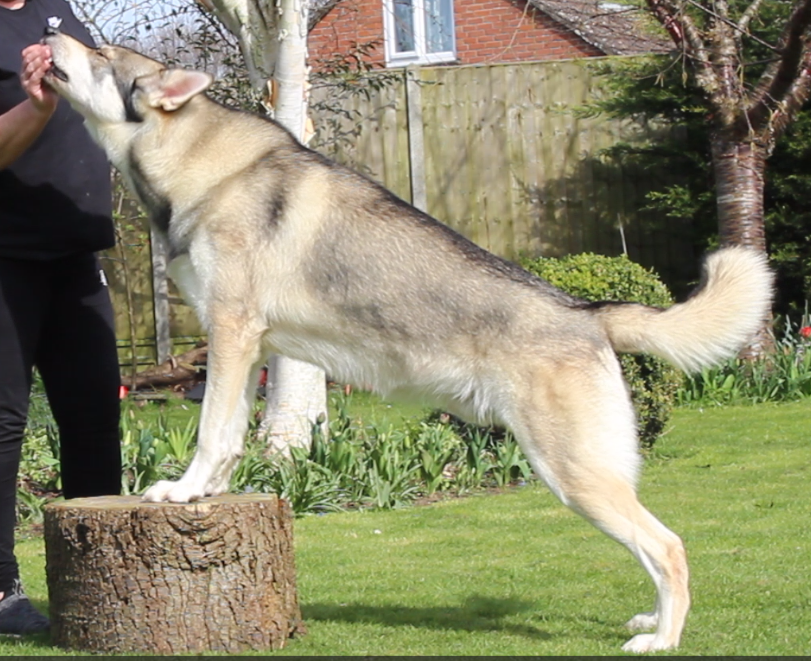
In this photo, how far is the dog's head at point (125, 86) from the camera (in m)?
4.10

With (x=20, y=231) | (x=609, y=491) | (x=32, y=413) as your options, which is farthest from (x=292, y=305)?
(x=32, y=413)

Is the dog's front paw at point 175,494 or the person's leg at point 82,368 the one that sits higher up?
the person's leg at point 82,368

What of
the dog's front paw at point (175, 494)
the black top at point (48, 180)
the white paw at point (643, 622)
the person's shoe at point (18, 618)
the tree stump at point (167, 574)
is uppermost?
the black top at point (48, 180)

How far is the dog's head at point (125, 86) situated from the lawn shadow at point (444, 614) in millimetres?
1985

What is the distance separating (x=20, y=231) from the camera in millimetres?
4094

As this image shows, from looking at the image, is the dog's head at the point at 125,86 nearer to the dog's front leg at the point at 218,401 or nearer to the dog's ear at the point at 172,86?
the dog's ear at the point at 172,86

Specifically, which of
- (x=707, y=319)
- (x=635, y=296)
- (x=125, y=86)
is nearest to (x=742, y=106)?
(x=635, y=296)

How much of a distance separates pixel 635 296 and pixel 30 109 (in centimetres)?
512

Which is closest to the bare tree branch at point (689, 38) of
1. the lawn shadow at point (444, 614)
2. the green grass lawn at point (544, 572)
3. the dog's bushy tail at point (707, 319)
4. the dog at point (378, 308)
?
the green grass lawn at point (544, 572)

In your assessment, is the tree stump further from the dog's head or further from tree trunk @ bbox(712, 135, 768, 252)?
tree trunk @ bbox(712, 135, 768, 252)

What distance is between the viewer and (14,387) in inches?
163

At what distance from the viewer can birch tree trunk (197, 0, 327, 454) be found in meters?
7.09

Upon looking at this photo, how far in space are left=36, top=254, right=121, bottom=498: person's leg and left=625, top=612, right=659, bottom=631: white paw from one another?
6.66 ft

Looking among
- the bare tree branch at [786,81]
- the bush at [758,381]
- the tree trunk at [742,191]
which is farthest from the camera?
the tree trunk at [742,191]
